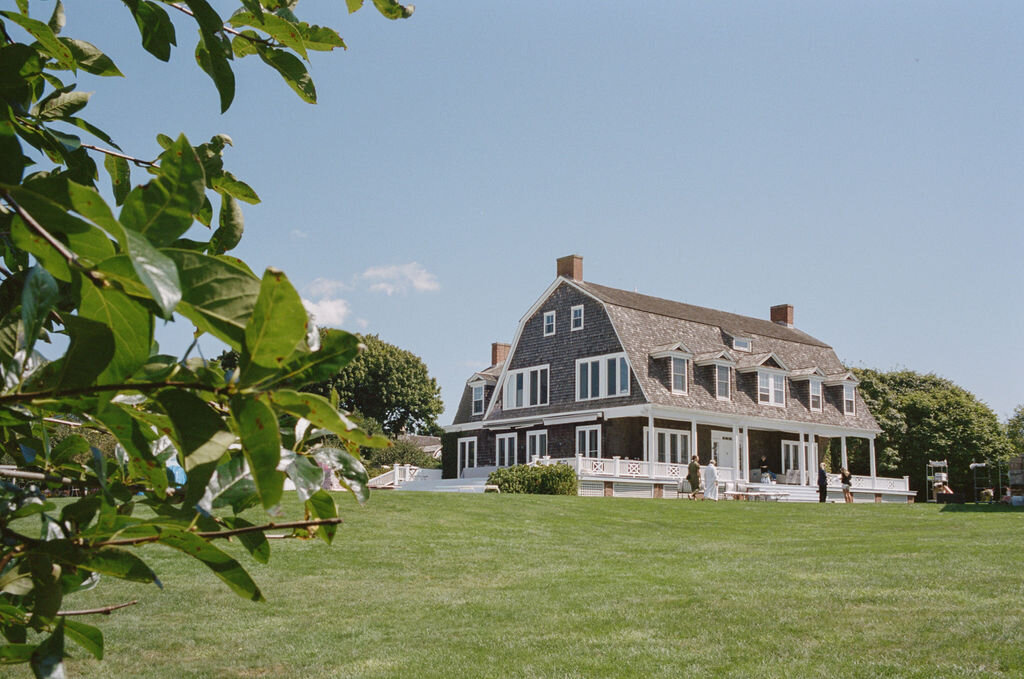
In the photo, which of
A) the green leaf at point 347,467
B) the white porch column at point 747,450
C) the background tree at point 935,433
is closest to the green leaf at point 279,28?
the green leaf at point 347,467

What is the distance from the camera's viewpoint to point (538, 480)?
101 feet

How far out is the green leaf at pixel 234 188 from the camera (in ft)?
5.94

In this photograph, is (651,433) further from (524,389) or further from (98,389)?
(98,389)

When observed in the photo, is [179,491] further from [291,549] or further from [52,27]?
[291,549]

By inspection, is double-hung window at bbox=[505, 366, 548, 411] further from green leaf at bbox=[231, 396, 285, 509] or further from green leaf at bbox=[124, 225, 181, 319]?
green leaf at bbox=[124, 225, 181, 319]

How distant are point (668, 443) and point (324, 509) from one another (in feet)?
122

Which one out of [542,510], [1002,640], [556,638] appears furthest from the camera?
[542,510]

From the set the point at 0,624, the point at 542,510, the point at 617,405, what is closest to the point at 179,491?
the point at 0,624

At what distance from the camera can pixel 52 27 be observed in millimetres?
1902

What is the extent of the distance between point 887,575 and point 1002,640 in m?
4.05

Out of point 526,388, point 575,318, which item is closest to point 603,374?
point 575,318

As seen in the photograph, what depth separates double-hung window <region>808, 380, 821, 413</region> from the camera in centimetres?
4197

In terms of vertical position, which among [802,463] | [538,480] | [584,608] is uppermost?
[802,463]

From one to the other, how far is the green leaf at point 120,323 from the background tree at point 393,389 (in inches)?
2437
